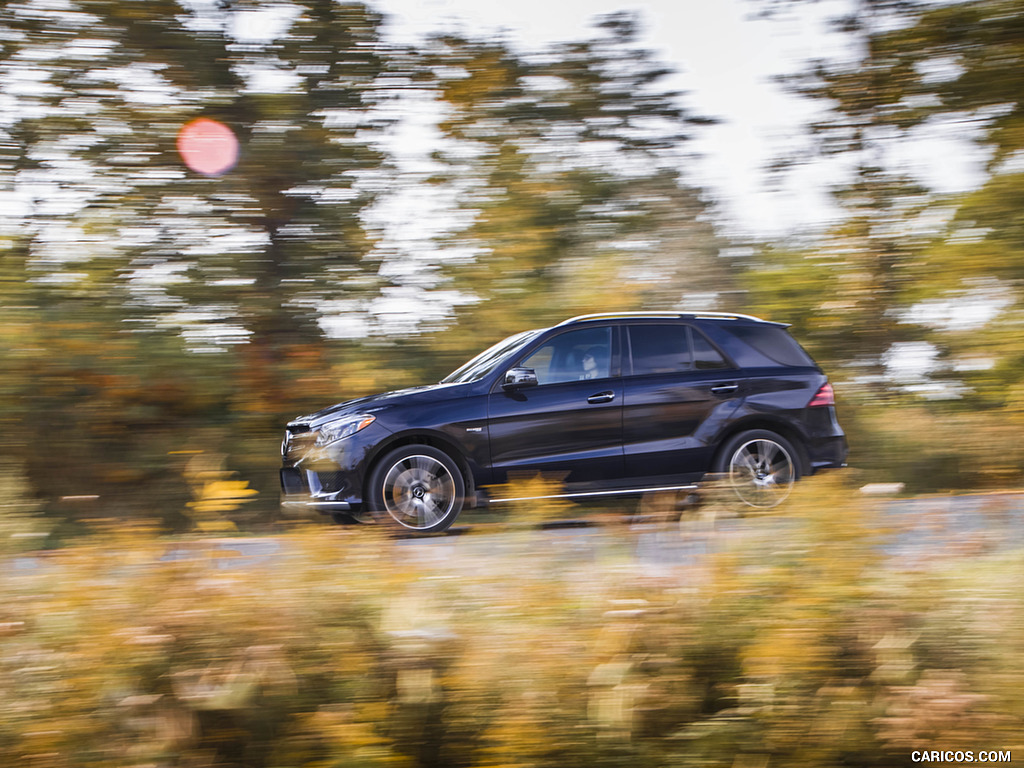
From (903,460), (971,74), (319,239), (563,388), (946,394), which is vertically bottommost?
(903,460)

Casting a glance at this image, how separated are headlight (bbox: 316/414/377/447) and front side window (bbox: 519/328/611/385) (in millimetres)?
1321

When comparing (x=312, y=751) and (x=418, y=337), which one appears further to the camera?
(x=418, y=337)

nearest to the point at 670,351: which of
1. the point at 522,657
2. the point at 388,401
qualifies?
the point at 388,401

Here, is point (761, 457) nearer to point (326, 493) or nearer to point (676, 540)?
point (326, 493)

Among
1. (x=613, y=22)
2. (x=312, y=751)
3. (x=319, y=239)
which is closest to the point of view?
(x=312, y=751)

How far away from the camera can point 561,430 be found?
668 centimetres

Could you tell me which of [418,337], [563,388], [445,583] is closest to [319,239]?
[418,337]

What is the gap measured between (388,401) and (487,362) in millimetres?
984

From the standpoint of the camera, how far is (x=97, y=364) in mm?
7594

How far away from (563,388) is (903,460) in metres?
4.54

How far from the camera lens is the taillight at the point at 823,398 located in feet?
22.9

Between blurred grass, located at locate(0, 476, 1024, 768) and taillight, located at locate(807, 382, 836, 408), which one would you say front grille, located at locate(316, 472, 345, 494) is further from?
taillight, located at locate(807, 382, 836, 408)

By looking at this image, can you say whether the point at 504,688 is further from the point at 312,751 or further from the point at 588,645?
the point at 312,751

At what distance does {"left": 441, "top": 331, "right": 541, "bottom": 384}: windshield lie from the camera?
6984 mm
